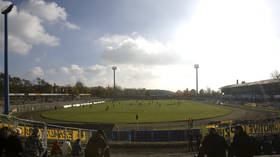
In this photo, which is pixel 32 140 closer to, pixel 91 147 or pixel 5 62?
pixel 91 147

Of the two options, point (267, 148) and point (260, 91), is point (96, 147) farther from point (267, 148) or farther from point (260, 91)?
point (260, 91)

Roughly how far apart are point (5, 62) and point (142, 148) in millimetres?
14130

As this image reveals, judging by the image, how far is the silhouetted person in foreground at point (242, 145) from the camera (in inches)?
178

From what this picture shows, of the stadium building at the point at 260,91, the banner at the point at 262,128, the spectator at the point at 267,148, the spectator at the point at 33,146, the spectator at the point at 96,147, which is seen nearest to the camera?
the spectator at the point at 96,147

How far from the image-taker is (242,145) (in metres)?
4.56

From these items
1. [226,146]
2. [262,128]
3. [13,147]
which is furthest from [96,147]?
[262,128]

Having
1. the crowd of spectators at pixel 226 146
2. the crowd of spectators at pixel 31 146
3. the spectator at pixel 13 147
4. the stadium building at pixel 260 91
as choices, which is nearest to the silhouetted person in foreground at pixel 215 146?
the crowd of spectators at pixel 226 146

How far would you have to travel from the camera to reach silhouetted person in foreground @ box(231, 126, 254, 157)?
14.8 ft

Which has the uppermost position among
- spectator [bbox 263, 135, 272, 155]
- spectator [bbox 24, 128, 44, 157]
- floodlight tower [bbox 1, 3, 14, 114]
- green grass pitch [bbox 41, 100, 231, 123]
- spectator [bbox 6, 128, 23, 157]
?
floodlight tower [bbox 1, 3, 14, 114]

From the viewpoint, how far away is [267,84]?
63.5m

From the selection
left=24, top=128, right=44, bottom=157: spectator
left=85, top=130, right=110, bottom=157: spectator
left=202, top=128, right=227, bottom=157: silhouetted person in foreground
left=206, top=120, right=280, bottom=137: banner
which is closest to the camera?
left=202, top=128, right=227, bottom=157: silhouetted person in foreground

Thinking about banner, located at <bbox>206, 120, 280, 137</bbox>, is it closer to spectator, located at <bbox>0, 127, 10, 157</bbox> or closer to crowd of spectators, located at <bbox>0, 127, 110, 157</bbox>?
crowd of spectators, located at <bbox>0, 127, 110, 157</bbox>

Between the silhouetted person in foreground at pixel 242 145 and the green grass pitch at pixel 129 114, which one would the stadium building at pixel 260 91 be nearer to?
the green grass pitch at pixel 129 114

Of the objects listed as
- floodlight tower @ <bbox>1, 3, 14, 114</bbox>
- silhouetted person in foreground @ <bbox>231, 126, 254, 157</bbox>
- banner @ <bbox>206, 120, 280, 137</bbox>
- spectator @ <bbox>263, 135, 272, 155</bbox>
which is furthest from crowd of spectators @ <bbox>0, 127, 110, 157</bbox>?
floodlight tower @ <bbox>1, 3, 14, 114</bbox>
